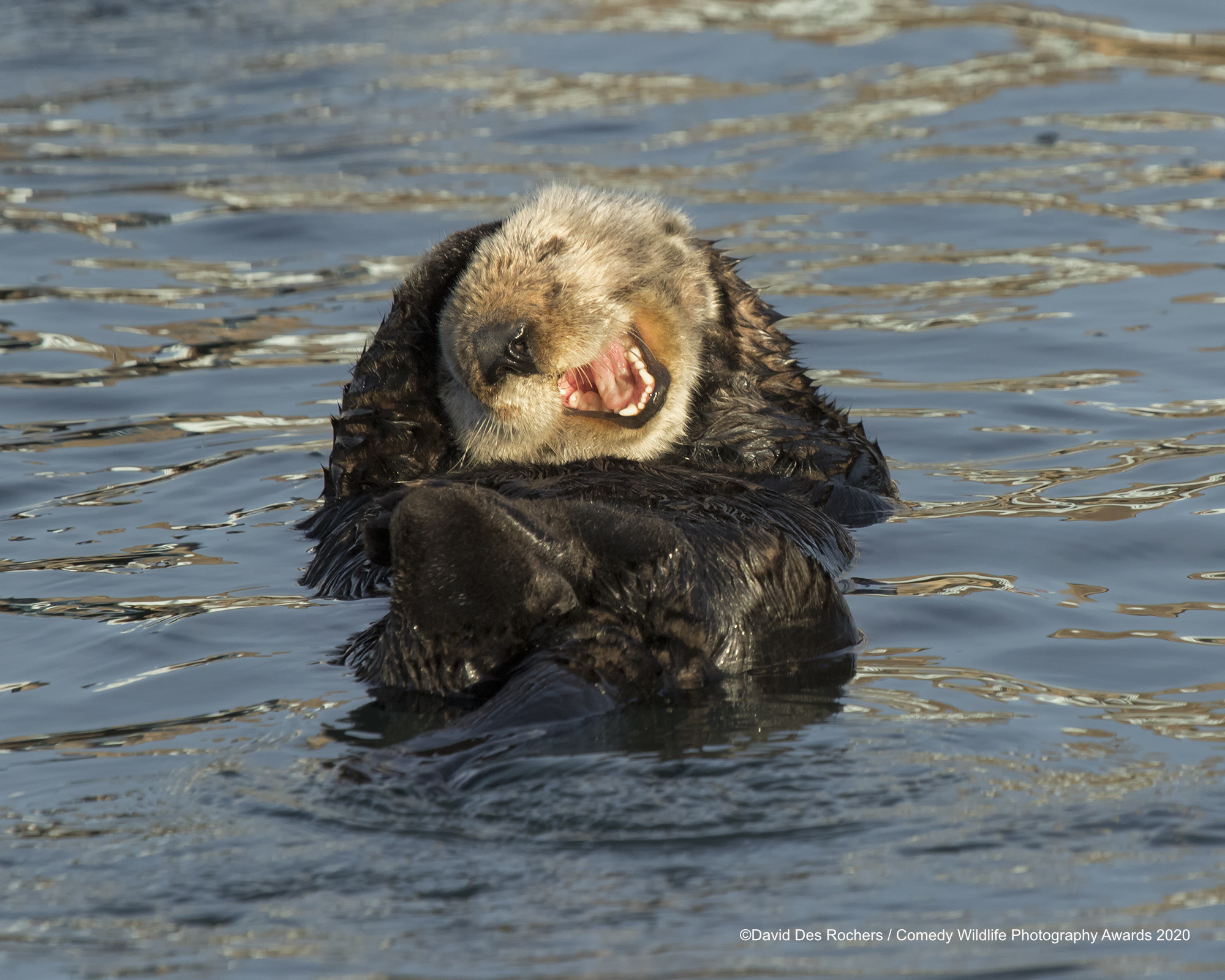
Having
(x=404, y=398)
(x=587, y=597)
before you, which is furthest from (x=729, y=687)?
(x=404, y=398)

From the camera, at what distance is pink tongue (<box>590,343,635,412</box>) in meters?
3.36

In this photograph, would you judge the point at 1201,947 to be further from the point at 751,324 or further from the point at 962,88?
the point at 962,88

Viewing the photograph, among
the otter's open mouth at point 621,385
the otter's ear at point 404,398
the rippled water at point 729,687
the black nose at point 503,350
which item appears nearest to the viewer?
the rippled water at point 729,687

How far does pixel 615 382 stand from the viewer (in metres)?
3.38

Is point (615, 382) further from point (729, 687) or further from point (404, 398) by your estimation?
point (729, 687)

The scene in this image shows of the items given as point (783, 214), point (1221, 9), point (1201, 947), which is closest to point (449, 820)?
point (1201, 947)

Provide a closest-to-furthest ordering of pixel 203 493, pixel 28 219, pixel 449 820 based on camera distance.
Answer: pixel 449 820
pixel 203 493
pixel 28 219

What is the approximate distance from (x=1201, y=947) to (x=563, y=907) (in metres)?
0.78

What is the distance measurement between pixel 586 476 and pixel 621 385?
26 centimetres

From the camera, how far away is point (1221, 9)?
11859mm

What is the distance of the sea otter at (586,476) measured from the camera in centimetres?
262

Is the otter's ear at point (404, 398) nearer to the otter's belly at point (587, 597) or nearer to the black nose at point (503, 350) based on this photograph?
the black nose at point (503, 350)

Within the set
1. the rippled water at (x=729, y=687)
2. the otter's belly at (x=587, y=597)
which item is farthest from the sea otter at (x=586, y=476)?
the rippled water at (x=729, y=687)

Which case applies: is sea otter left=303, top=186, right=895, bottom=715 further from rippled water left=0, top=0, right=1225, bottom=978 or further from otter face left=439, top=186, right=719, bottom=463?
rippled water left=0, top=0, right=1225, bottom=978
